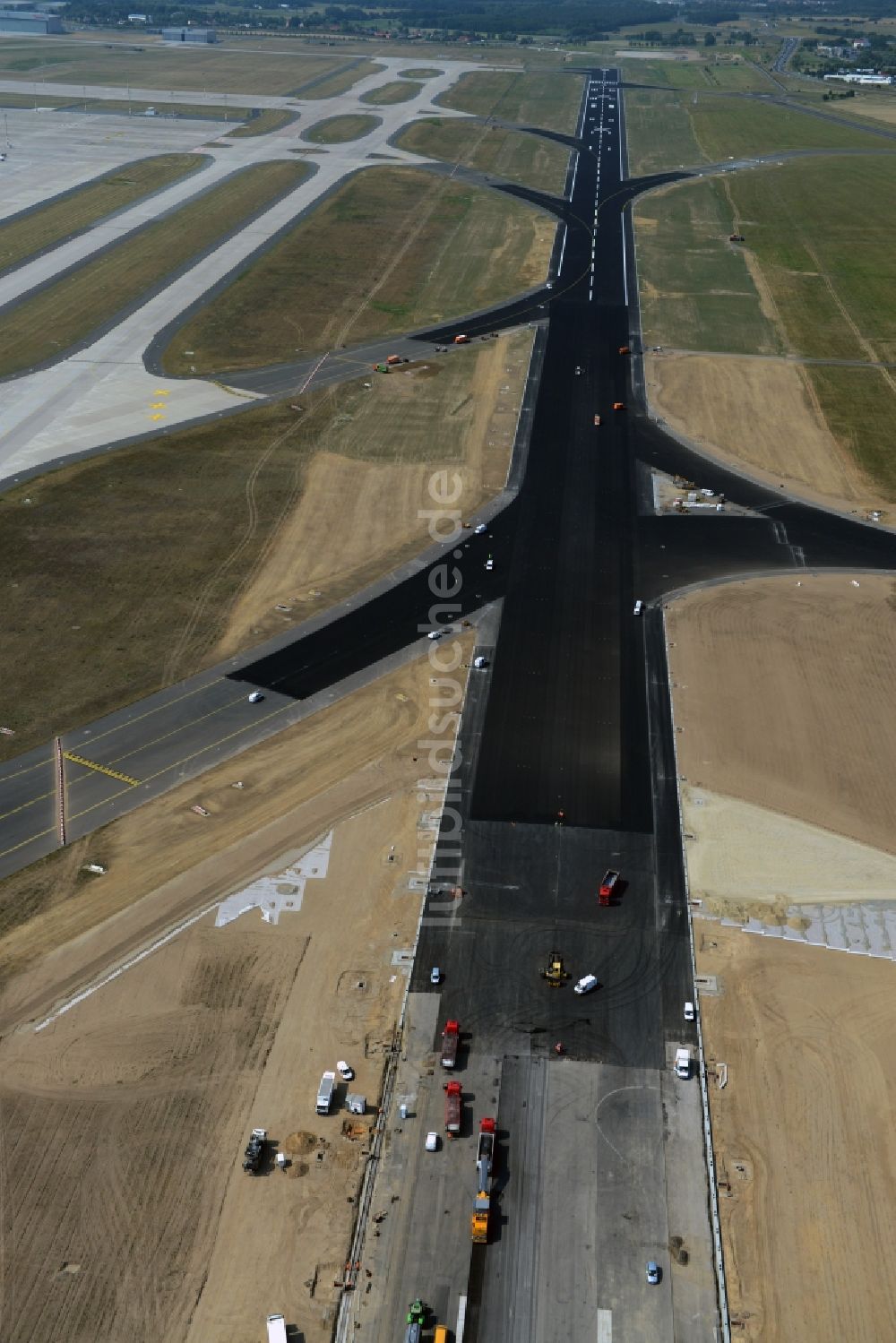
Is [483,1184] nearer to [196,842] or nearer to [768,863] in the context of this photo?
[768,863]

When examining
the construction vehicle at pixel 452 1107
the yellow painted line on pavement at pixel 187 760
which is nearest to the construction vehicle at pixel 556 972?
the construction vehicle at pixel 452 1107

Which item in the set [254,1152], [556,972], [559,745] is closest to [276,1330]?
[254,1152]

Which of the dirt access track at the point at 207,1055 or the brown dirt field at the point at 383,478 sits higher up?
the brown dirt field at the point at 383,478

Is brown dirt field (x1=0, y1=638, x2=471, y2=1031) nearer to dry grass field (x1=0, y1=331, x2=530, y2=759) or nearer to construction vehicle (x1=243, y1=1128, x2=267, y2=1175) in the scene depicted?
dry grass field (x1=0, y1=331, x2=530, y2=759)

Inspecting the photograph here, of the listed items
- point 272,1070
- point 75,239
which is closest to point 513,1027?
point 272,1070

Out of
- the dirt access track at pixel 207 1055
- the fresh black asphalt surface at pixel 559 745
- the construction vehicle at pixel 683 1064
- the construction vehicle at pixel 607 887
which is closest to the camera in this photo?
the dirt access track at pixel 207 1055

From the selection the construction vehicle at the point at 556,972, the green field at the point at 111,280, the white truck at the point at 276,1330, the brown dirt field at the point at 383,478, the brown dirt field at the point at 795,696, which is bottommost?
the white truck at the point at 276,1330

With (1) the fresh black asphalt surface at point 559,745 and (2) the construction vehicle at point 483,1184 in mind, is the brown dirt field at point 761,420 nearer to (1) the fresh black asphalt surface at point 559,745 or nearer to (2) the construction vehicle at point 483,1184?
(1) the fresh black asphalt surface at point 559,745
